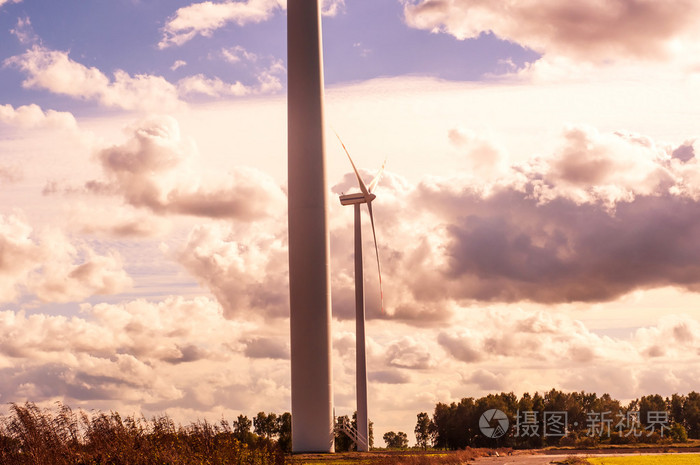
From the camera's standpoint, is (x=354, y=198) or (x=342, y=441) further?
(x=342, y=441)

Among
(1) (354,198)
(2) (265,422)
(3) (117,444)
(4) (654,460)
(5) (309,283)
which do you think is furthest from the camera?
(2) (265,422)

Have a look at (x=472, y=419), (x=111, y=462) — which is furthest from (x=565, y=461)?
(x=472, y=419)

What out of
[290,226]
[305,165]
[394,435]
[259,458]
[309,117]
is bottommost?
[394,435]

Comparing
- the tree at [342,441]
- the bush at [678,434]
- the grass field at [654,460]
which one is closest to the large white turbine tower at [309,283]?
the tree at [342,441]

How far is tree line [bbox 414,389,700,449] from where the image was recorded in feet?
326

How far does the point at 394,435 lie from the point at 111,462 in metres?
161

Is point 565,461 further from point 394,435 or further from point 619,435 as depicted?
point 394,435

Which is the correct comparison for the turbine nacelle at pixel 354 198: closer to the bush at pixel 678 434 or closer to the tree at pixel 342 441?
the tree at pixel 342 441

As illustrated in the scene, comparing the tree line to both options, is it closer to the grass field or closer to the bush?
the bush

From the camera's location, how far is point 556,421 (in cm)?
12669

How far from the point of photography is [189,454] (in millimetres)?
34688

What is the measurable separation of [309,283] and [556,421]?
69.1 m

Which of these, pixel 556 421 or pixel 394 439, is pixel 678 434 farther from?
pixel 394 439

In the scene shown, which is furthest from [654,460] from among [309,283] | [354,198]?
[354,198]
